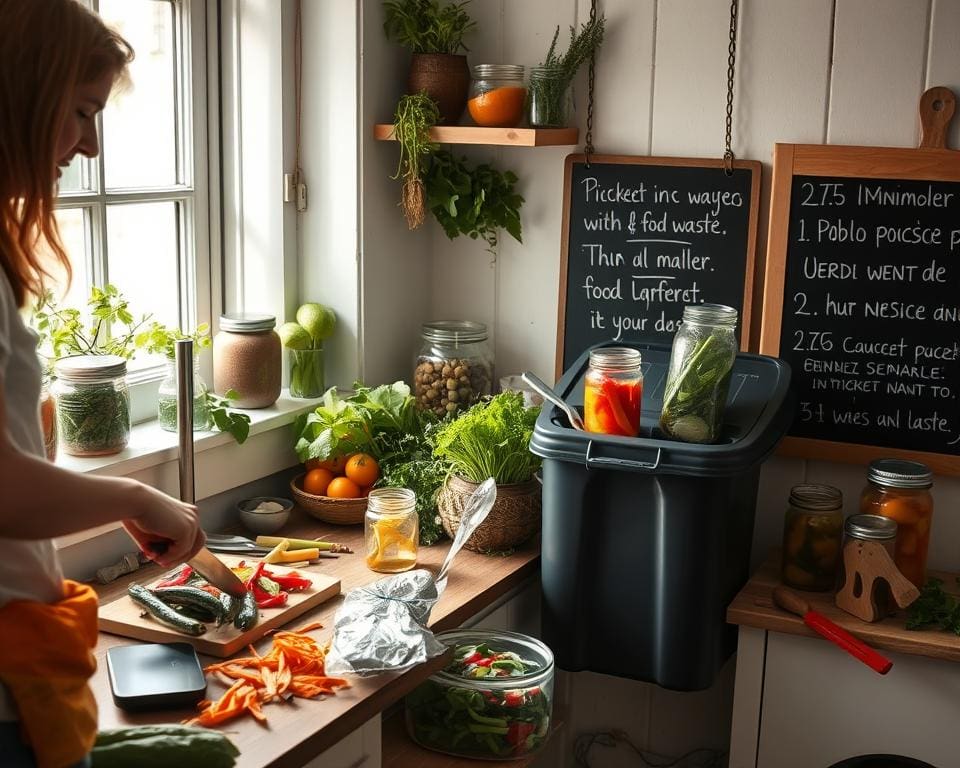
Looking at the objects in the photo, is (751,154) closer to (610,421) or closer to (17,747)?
(610,421)

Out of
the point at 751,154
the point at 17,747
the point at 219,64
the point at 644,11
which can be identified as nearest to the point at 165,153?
the point at 219,64

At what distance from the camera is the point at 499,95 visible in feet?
7.88

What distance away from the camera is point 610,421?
2.08 metres

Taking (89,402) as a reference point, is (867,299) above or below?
above

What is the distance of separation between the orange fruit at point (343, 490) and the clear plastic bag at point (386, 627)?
36 centimetres

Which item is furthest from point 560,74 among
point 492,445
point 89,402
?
point 89,402

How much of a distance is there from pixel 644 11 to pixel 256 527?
1.24 meters

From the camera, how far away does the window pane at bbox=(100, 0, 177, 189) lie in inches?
89.4

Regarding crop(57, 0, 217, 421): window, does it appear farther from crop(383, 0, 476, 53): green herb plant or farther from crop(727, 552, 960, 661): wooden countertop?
crop(727, 552, 960, 661): wooden countertop

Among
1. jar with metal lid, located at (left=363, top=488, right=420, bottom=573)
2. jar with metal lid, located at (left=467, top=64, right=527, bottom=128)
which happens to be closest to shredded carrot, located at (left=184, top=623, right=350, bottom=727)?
jar with metal lid, located at (left=363, top=488, right=420, bottom=573)

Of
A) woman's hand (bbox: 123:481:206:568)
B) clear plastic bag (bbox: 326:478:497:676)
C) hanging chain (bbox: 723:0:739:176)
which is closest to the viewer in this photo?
woman's hand (bbox: 123:481:206:568)

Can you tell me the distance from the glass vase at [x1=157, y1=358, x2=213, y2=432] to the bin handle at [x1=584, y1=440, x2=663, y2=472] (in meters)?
0.73

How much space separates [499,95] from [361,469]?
2.54 ft

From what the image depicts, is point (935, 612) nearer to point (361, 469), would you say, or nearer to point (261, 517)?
point (361, 469)
